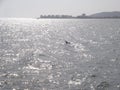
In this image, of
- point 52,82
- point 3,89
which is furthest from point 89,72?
point 3,89

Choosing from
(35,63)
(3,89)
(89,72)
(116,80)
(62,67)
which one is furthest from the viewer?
(35,63)

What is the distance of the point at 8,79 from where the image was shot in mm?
54938

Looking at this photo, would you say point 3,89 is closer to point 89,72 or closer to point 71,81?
point 71,81

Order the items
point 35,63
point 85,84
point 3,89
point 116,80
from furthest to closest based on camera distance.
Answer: point 35,63, point 116,80, point 85,84, point 3,89

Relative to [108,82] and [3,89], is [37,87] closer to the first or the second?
[3,89]

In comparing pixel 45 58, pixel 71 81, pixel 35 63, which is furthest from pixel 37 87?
pixel 45 58

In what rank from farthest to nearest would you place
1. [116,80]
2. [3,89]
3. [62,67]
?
1. [62,67]
2. [116,80]
3. [3,89]

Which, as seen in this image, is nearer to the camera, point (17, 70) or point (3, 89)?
point (3, 89)

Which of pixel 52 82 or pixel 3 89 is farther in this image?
pixel 52 82

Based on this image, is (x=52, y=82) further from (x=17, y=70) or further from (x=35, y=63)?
(x=35, y=63)

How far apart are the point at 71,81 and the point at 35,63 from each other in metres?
21.5

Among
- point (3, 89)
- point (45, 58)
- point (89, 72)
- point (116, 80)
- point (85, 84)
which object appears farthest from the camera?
point (45, 58)

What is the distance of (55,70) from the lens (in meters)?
63.4

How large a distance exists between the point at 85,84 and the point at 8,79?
14.9m
